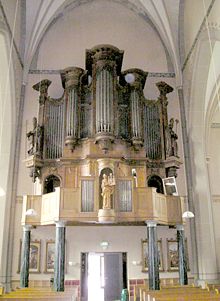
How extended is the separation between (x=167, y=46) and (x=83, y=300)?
38.7 feet

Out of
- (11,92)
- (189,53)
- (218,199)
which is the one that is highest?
(189,53)

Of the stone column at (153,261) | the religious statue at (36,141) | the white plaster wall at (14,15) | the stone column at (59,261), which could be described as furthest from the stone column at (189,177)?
the white plaster wall at (14,15)

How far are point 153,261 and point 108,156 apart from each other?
3955 millimetres

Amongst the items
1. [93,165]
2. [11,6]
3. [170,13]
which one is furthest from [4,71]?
[170,13]

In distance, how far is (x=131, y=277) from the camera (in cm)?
1441

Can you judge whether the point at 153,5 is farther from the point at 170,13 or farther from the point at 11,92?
the point at 11,92

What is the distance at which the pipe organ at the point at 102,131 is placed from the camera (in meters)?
13.4

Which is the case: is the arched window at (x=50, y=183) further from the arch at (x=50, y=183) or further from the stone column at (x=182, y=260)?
the stone column at (x=182, y=260)

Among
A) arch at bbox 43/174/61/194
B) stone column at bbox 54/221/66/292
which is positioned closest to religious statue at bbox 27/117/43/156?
arch at bbox 43/174/61/194

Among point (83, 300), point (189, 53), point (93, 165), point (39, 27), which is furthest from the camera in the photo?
point (39, 27)

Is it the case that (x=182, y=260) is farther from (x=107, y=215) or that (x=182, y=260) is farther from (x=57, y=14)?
(x=57, y=14)

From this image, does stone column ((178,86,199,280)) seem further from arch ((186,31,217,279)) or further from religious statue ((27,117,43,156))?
religious statue ((27,117,43,156))

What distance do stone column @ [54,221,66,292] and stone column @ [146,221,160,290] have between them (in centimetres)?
284

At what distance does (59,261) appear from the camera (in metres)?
11.7
